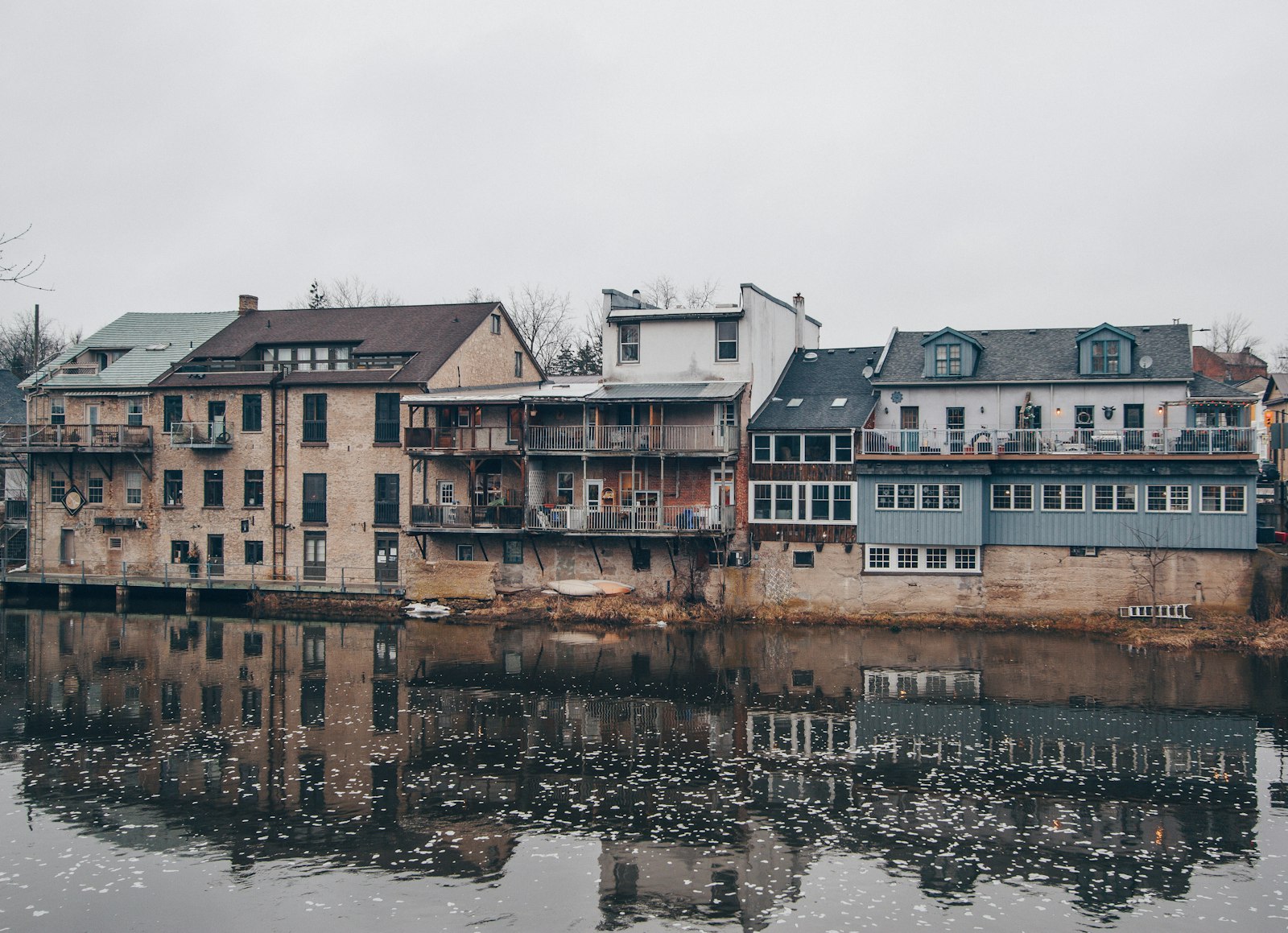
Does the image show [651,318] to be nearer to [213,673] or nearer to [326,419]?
[326,419]

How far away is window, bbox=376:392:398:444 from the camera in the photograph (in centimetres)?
Result: 4753

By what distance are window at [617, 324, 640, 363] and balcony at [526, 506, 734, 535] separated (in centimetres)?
652

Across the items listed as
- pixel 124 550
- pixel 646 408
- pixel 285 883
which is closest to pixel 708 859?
pixel 285 883

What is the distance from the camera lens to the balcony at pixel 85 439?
167ft

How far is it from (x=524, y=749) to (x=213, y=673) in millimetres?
13607

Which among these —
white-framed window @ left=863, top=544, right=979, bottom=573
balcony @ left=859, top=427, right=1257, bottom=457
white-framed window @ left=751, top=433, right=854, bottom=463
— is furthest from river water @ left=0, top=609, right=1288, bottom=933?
white-framed window @ left=751, top=433, right=854, bottom=463

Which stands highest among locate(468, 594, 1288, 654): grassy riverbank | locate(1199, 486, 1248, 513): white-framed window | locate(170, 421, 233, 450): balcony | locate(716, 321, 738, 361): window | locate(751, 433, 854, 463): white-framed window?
locate(716, 321, 738, 361): window

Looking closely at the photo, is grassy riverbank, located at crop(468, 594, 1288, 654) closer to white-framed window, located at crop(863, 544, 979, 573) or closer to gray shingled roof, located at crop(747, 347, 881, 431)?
white-framed window, located at crop(863, 544, 979, 573)

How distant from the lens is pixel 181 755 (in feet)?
83.4

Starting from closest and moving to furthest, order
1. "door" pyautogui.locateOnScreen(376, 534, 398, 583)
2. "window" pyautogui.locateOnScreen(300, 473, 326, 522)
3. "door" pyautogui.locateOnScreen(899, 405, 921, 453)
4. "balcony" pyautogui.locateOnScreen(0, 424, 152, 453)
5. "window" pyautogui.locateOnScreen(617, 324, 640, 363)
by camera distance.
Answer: "door" pyautogui.locateOnScreen(899, 405, 921, 453) → "window" pyautogui.locateOnScreen(617, 324, 640, 363) → "door" pyautogui.locateOnScreen(376, 534, 398, 583) → "window" pyautogui.locateOnScreen(300, 473, 326, 522) → "balcony" pyautogui.locateOnScreen(0, 424, 152, 453)

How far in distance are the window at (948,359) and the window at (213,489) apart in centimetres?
3137

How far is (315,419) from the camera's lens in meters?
48.8

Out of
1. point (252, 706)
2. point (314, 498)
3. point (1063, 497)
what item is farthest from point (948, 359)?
point (252, 706)

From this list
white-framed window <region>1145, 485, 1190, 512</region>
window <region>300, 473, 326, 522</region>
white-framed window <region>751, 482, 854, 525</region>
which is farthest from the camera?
window <region>300, 473, 326, 522</region>
